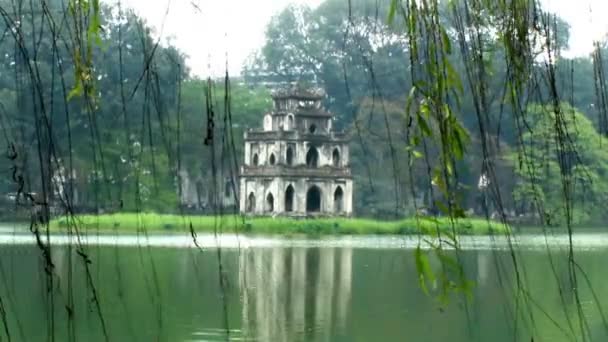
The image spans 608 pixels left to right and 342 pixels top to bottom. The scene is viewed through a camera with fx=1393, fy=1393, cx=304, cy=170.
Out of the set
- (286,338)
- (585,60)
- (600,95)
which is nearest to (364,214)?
(585,60)

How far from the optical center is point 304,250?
28.1m

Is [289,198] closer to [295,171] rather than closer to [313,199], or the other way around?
[313,199]

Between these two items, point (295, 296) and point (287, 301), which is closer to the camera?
point (287, 301)

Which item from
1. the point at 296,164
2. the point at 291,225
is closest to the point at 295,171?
the point at 296,164

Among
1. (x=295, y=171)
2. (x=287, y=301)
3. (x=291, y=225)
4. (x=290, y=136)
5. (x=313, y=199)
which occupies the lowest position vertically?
(x=287, y=301)

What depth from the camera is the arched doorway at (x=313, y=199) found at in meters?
41.3

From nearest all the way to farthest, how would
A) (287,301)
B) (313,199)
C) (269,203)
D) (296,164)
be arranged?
(287,301) → (269,203) → (296,164) → (313,199)

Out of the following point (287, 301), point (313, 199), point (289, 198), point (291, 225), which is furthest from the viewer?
point (313, 199)

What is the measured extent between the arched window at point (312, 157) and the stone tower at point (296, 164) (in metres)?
0.03

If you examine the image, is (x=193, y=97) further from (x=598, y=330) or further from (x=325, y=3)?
(x=598, y=330)

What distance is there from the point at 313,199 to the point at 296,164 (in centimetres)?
138

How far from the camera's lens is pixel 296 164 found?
41.1 metres

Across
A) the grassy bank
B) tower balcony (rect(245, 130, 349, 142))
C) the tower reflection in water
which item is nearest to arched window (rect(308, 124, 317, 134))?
tower balcony (rect(245, 130, 349, 142))

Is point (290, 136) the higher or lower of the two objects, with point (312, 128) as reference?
lower
